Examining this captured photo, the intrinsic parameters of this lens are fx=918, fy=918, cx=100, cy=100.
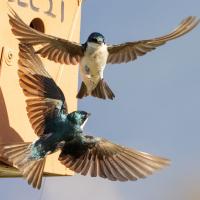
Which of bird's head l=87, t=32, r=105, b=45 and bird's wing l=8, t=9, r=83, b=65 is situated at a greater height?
bird's head l=87, t=32, r=105, b=45

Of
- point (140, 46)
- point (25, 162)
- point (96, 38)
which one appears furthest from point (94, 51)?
point (25, 162)

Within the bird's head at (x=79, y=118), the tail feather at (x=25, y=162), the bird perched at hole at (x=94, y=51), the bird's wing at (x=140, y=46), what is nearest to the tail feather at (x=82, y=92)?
the bird perched at hole at (x=94, y=51)

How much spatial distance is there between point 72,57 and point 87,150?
0.34 meters

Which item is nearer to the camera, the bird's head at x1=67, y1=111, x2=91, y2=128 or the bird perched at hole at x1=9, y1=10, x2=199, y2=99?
the bird's head at x1=67, y1=111, x2=91, y2=128

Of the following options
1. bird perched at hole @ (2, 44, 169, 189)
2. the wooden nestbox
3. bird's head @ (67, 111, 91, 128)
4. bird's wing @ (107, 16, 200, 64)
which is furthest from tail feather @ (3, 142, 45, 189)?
bird's wing @ (107, 16, 200, 64)

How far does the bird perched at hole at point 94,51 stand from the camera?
236 cm

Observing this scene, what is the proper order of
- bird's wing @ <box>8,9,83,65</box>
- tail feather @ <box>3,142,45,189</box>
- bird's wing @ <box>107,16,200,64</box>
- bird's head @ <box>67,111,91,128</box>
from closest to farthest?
tail feather @ <box>3,142,45,189</box>, bird's head @ <box>67,111,91,128</box>, bird's wing @ <box>107,16,200,64</box>, bird's wing @ <box>8,9,83,65</box>

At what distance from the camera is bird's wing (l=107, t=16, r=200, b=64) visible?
235cm

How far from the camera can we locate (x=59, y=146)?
225 cm

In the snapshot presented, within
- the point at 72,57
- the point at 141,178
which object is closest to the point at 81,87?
the point at 72,57

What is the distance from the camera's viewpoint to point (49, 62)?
2.72 meters

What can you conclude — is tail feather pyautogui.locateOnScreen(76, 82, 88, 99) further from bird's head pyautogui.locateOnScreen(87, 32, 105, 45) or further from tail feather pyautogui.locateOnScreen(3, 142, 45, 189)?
tail feather pyautogui.locateOnScreen(3, 142, 45, 189)

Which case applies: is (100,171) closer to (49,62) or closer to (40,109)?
(40,109)

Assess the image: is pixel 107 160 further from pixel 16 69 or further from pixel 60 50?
pixel 16 69
